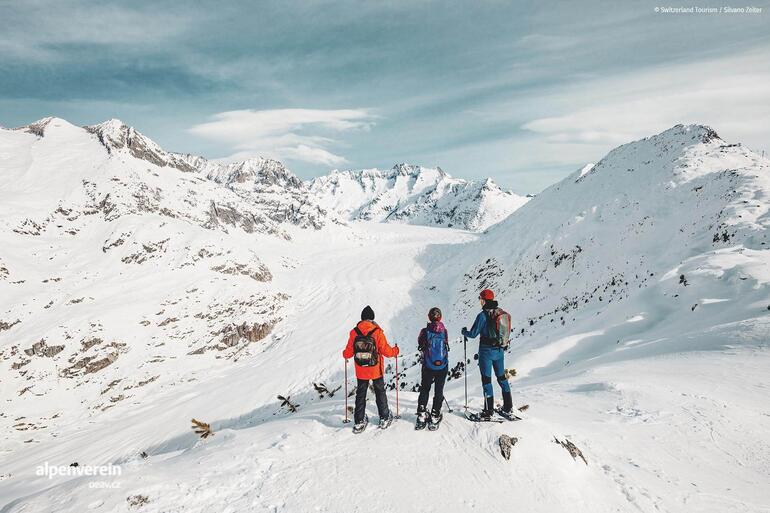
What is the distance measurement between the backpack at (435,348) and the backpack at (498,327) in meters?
0.94

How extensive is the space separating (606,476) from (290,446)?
5522mm

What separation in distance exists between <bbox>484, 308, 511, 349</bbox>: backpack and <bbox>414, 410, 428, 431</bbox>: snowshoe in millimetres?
1940

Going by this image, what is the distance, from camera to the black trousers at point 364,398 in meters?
7.29

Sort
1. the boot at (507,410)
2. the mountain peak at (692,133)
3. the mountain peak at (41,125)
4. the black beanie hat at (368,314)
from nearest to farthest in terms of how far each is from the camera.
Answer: the black beanie hat at (368,314)
the boot at (507,410)
the mountain peak at (692,133)
the mountain peak at (41,125)

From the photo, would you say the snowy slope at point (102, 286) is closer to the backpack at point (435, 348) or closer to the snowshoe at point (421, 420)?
the snowshoe at point (421, 420)

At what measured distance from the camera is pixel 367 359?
731 cm

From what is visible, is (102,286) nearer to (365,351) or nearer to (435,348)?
(365,351)

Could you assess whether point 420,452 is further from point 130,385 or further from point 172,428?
point 130,385

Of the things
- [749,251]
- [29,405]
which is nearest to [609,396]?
[749,251]

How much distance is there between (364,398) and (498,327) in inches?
116

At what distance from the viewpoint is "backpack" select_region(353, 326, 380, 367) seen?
731cm

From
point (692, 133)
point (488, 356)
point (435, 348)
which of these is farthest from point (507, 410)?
point (692, 133)

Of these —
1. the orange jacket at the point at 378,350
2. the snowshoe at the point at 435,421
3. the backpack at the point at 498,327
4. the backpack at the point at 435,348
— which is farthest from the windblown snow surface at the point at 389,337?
the backpack at the point at 498,327

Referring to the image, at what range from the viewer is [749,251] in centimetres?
1734
